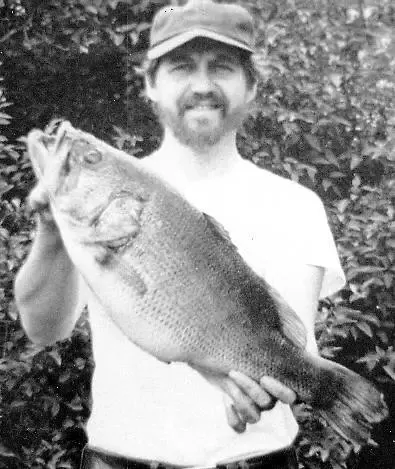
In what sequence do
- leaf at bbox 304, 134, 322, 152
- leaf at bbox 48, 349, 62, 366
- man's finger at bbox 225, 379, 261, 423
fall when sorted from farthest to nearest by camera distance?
1. leaf at bbox 304, 134, 322, 152
2. leaf at bbox 48, 349, 62, 366
3. man's finger at bbox 225, 379, 261, 423

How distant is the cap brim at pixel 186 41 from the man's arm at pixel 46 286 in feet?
1.75

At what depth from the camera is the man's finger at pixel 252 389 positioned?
174 cm

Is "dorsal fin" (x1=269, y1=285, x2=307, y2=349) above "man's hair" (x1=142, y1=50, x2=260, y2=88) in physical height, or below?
below

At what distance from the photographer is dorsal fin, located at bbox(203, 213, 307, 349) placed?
1.78 metres

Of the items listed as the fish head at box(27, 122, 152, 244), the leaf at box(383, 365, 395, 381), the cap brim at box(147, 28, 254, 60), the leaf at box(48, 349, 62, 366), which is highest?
the cap brim at box(147, 28, 254, 60)

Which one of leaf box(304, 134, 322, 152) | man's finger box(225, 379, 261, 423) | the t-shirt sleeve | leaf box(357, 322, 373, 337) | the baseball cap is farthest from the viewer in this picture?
leaf box(304, 134, 322, 152)

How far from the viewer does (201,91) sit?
6.38ft

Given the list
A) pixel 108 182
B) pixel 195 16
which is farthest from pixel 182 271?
pixel 195 16

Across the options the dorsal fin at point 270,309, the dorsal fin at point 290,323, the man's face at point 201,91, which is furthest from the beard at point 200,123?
the dorsal fin at point 290,323

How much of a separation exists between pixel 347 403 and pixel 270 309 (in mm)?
278

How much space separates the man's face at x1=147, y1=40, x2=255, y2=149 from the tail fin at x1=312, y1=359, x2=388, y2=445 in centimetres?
64

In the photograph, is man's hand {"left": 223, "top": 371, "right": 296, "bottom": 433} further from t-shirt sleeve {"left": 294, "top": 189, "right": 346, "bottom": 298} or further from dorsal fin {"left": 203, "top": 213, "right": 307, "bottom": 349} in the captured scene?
t-shirt sleeve {"left": 294, "top": 189, "right": 346, "bottom": 298}

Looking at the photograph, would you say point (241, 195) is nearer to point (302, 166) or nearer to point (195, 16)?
point (195, 16)

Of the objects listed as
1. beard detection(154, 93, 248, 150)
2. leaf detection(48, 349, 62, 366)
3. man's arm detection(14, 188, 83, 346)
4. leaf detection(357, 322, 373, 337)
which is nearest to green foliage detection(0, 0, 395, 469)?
leaf detection(357, 322, 373, 337)
